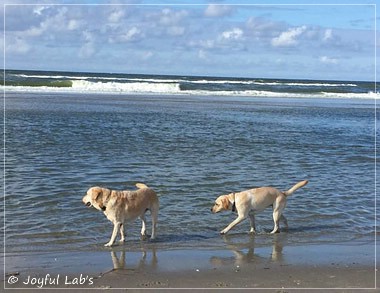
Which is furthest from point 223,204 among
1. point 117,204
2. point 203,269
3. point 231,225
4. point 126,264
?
point 126,264

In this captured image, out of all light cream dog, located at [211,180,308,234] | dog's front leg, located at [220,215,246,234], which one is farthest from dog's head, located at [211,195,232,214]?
dog's front leg, located at [220,215,246,234]

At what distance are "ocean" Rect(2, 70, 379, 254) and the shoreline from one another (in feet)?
1.35

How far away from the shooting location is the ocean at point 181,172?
26.5 feet

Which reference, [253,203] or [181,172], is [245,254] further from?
[181,172]

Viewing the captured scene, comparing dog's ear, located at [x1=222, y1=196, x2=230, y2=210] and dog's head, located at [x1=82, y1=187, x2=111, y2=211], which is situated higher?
dog's head, located at [x1=82, y1=187, x2=111, y2=211]

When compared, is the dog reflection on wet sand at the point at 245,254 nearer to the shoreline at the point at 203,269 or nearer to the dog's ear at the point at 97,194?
the shoreline at the point at 203,269

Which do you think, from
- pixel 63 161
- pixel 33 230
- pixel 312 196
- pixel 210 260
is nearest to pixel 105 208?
pixel 33 230

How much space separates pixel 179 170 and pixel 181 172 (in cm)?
23

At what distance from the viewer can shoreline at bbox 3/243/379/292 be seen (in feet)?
19.0

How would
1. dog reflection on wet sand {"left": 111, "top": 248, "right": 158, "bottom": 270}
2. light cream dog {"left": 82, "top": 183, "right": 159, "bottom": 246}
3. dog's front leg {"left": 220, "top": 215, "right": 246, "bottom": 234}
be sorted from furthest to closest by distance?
dog's front leg {"left": 220, "top": 215, "right": 246, "bottom": 234}
light cream dog {"left": 82, "top": 183, "right": 159, "bottom": 246}
dog reflection on wet sand {"left": 111, "top": 248, "right": 158, "bottom": 270}

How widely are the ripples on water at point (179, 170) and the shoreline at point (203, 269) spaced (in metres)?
0.53

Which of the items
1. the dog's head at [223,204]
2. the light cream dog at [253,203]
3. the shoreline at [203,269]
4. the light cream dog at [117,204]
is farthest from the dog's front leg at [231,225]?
the light cream dog at [117,204]

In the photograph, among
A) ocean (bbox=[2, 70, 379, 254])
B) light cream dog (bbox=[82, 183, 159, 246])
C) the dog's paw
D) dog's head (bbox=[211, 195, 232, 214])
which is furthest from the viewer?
dog's head (bbox=[211, 195, 232, 214])

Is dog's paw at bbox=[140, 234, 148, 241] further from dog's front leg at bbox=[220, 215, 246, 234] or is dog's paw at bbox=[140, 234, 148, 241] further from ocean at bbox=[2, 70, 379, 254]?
dog's front leg at bbox=[220, 215, 246, 234]
